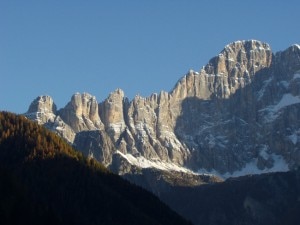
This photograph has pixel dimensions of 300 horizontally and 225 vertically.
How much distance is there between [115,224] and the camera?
19138 cm

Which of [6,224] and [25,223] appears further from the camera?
[25,223]

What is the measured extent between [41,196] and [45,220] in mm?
45433

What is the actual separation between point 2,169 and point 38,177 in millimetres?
46379

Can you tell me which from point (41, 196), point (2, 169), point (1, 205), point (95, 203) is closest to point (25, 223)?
point (1, 205)

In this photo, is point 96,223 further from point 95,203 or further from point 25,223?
point 25,223

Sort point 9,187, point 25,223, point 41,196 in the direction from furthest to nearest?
point 41,196 → point 9,187 → point 25,223

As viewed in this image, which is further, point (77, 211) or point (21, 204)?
point (77, 211)

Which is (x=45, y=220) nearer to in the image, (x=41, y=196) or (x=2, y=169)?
(x=2, y=169)

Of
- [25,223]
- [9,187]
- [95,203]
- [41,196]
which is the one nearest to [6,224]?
[25,223]

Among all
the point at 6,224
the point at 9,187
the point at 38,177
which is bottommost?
the point at 6,224

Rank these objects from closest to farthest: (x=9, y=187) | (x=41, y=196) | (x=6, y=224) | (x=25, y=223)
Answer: (x=6, y=224)
(x=25, y=223)
(x=9, y=187)
(x=41, y=196)

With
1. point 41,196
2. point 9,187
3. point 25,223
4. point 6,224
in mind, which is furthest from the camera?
point 41,196

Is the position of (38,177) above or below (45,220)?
above

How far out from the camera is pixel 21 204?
143625 millimetres
